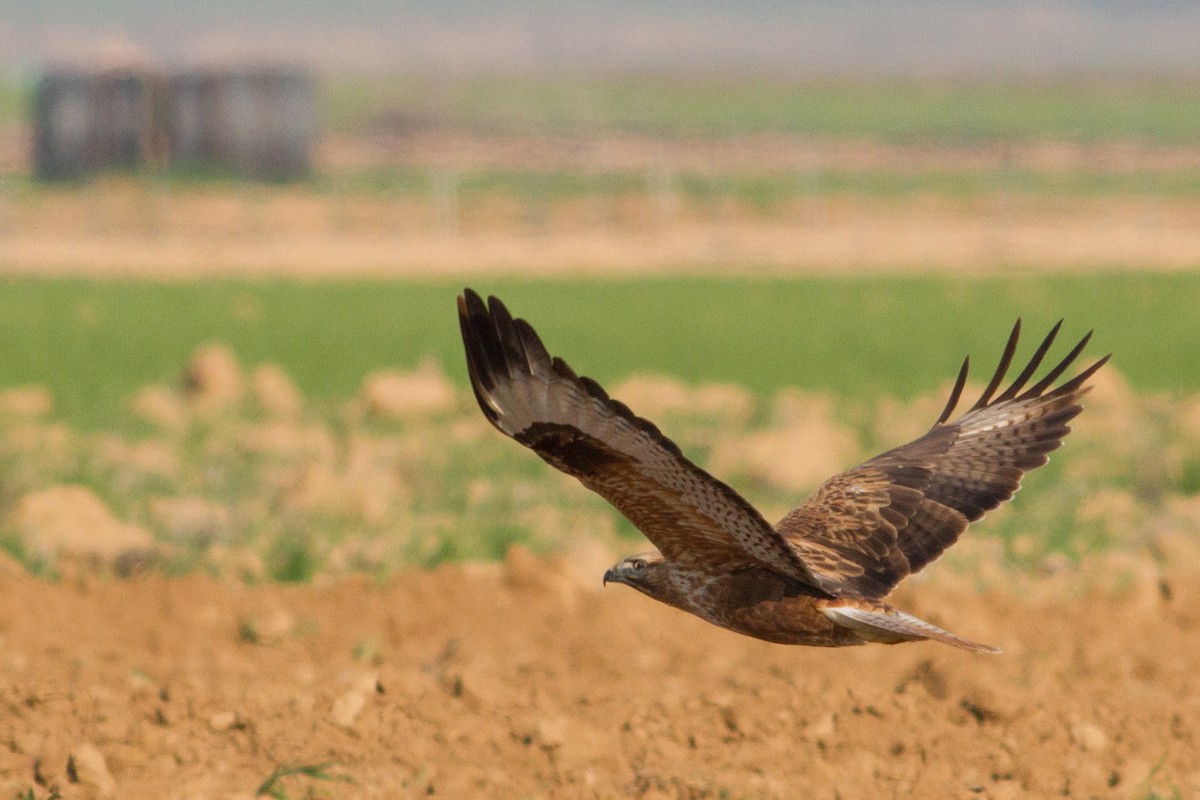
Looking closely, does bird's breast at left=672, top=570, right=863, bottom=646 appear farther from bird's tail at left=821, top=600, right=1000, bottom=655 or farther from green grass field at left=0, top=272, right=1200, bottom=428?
green grass field at left=0, top=272, right=1200, bottom=428

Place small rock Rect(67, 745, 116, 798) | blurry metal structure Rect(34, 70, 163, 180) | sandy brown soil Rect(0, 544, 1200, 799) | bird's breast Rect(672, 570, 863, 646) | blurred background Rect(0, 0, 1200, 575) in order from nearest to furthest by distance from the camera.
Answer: bird's breast Rect(672, 570, 863, 646)
small rock Rect(67, 745, 116, 798)
sandy brown soil Rect(0, 544, 1200, 799)
blurred background Rect(0, 0, 1200, 575)
blurry metal structure Rect(34, 70, 163, 180)

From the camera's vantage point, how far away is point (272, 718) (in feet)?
22.2

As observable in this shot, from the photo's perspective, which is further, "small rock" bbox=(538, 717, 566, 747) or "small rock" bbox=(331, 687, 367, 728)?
"small rock" bbox=(331, 687, 367, 728)

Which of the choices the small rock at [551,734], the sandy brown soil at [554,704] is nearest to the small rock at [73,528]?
the sandy brown soil at [554,704]

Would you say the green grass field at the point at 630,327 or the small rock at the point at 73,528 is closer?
the small rock at the point at 73,528

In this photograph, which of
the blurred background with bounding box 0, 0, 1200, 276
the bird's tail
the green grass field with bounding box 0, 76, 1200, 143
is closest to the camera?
the bird's tail

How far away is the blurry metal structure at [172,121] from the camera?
185 feet

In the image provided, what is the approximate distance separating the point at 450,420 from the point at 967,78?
175555 mm

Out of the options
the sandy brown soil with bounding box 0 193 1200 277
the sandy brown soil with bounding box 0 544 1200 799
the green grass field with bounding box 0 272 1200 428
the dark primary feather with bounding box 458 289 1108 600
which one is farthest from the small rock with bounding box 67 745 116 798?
the sandy brown soil with bounding box 0 193 1200 277

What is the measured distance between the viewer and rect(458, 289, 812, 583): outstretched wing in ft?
15.8

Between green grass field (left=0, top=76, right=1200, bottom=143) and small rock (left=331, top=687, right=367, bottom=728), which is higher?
green grass field (left=0, top=76, right=1200, bottom=143)

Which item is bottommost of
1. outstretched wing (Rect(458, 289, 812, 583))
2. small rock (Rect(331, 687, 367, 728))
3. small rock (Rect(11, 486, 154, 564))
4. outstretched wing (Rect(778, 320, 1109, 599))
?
small rock (Rect(11, 486, 154, 564))

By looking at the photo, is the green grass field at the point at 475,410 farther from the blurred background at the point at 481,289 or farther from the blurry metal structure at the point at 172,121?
the blurry metal structure at the point at 172,121

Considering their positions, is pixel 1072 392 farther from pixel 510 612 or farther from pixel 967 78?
pixel 967 78
